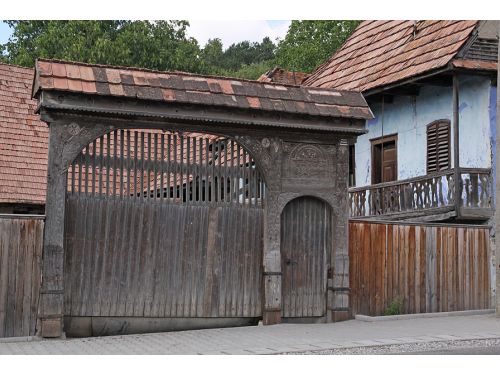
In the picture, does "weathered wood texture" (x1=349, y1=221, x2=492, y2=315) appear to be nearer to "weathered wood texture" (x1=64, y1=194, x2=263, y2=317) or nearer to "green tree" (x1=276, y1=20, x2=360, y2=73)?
"weathered wood texture" (x1=64, y1=194, x2=263, y2=317)

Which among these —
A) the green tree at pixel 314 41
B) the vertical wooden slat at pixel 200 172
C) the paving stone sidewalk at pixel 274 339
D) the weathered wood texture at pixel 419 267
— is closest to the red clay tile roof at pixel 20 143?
the vertical wooden slat at pixel 200 172

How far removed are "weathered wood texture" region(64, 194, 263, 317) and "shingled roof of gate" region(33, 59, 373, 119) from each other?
64.9 inches

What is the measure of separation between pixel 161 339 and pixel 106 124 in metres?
3.33

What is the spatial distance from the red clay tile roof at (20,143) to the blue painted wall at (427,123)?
8.94m

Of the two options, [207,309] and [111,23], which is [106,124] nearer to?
[207,309]

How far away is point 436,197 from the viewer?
1761 centimetres

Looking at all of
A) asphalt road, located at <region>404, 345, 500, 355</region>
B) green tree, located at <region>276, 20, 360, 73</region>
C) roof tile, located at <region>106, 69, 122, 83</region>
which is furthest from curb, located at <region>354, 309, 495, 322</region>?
green tree, located at <region>276, 20, 360, 73</region>

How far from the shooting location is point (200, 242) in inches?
486

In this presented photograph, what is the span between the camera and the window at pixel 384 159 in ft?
69.2

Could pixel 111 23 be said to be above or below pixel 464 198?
above

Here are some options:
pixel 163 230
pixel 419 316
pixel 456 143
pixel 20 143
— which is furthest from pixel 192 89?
pixel 20 143

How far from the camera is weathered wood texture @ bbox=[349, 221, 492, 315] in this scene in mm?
13828

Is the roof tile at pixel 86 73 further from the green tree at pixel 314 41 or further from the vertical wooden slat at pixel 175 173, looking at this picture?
the green tree at pixel 314 41

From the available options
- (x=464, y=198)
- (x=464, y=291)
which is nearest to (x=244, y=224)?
(x=464, y=291)
